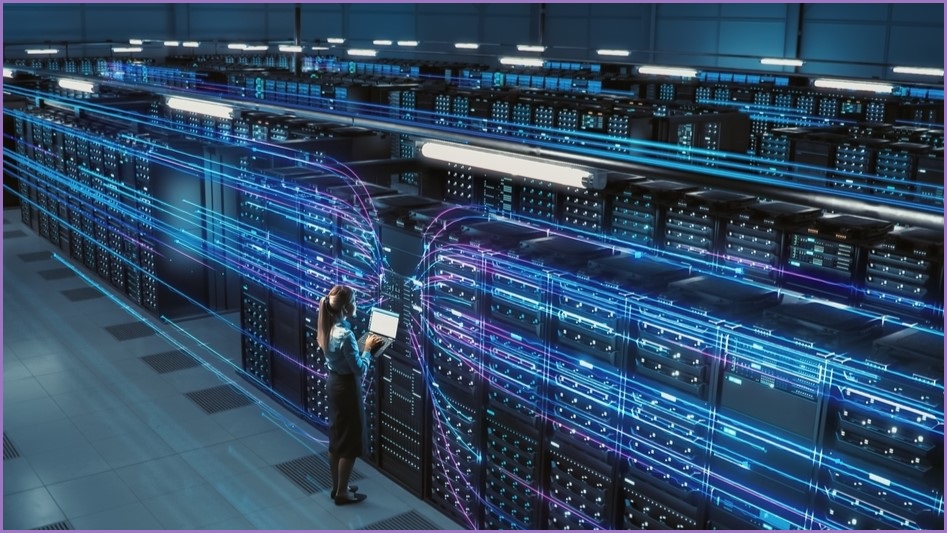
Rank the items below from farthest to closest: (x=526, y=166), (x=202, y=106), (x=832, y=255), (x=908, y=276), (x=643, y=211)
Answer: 1. (x=202, y=106)
2. (x=643, y=211)
3. (x=832, y=255)
4. (x=908, y=276)
5. (x=526, y=166)

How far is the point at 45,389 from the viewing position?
760cm

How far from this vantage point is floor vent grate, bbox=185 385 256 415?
7.28 meters

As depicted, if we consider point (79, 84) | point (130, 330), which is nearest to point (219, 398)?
point (130, 330)

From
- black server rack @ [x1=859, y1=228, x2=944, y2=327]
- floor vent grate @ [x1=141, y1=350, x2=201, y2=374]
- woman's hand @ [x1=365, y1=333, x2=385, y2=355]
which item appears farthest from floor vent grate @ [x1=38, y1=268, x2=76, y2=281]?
black server rack @ [x1=859, y1=228, x2=944, y2=327]

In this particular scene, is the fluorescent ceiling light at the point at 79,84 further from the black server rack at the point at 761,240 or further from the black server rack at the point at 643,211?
the black server rack at the point at 761,240

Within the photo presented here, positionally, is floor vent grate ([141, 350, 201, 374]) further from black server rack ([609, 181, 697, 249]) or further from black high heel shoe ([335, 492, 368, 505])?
black server rack ([609, 181, 697, 249])

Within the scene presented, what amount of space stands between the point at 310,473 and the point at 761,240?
3336 mm

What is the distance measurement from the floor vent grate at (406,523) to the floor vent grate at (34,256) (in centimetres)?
805

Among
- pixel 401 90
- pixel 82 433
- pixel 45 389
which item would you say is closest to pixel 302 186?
pixel 82 433

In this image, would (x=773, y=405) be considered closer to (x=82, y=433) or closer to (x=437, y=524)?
(x=437, y=524)

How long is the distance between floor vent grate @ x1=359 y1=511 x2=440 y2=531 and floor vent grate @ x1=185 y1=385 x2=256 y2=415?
2205mm

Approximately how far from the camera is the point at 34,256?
38.9ft

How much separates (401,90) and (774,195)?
37.2ft

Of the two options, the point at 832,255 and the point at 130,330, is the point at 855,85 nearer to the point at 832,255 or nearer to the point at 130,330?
the point at 832,255
